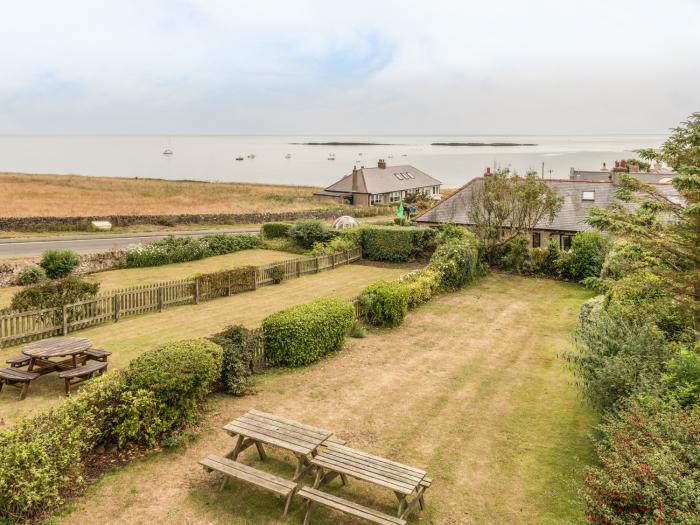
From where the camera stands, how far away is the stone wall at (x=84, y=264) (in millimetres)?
27609

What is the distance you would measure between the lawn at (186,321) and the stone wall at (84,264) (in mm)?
2210

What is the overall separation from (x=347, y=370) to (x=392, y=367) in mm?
1480

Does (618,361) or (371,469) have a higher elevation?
(618,361)

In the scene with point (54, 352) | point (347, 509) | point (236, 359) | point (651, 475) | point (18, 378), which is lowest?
point (347, 509)

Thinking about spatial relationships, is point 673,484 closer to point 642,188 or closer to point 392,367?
point 642,188

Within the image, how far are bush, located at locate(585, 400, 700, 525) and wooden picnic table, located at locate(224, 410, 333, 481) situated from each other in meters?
4.68

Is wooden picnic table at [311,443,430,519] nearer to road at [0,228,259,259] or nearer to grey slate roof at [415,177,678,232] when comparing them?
road at [0,228,259,259]

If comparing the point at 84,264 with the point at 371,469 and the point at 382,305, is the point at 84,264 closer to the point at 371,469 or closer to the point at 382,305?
the point at 382,305

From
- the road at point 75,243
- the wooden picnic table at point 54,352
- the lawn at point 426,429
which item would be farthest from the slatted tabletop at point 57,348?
the road at point 75,243

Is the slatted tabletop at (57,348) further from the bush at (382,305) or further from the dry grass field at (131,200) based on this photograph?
the dry grass field at (131,200)

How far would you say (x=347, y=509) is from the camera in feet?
27.3

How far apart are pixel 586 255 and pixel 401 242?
457 inches

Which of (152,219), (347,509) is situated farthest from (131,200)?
(347,509)

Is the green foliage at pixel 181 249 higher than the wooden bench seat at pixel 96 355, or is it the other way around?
the green foliage at pixel 181 249
